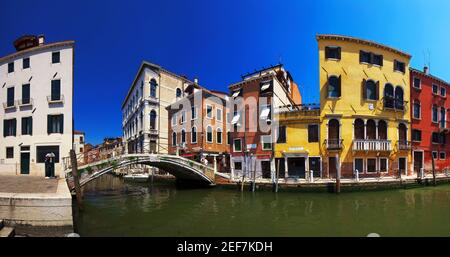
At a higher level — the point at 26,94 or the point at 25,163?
the point at 26,94

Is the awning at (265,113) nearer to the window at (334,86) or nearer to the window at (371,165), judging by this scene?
the window at (334,86)

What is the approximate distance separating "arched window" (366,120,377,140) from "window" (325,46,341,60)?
19.3 feet

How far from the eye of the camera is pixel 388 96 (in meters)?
20.9

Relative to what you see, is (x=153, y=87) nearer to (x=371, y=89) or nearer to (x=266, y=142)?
(x=266, y=142)

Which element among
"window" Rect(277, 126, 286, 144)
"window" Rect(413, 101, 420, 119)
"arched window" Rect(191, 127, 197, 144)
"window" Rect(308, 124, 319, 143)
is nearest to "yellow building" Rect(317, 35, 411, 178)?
"window" Rect(308, 124, 319, 143)

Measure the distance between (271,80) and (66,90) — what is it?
1523 cm

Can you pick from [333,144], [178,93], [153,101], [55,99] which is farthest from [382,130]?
[55,99]

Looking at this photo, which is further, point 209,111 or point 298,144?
point 209,111

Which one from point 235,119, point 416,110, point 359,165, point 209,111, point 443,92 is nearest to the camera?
point 359,165

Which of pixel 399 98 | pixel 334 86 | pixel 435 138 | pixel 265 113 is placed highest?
pixel 334 86

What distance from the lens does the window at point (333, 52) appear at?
20156mm

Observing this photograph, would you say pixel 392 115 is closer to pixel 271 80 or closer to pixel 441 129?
pixel 441 129

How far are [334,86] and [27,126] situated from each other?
22.1 meters

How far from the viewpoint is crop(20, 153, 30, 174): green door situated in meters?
16.2
